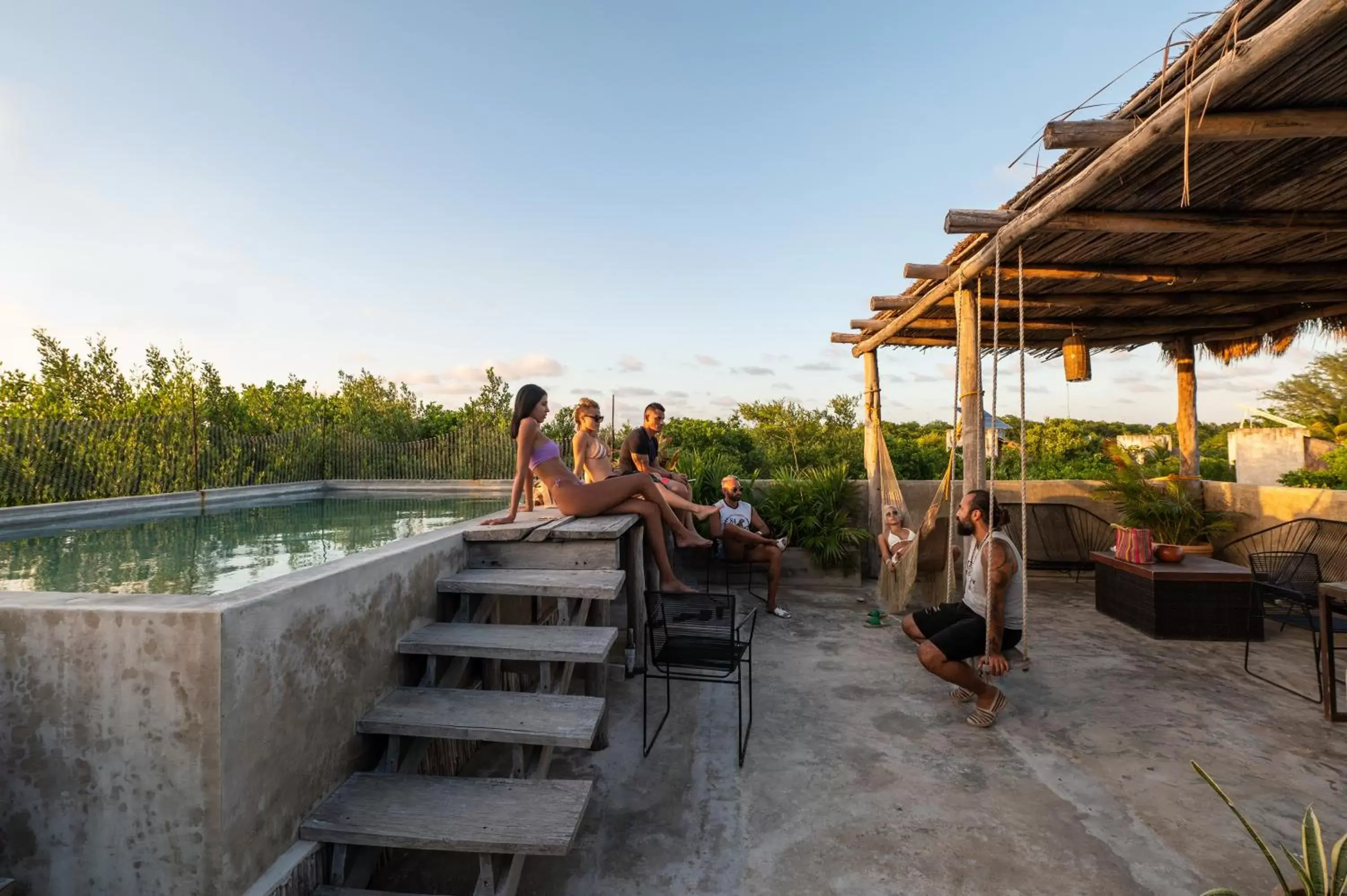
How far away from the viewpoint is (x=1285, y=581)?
385 cm

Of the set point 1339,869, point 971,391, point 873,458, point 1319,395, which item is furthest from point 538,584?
point 1319,395

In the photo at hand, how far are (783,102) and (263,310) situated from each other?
790 cm

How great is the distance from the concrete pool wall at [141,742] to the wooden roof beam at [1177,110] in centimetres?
360

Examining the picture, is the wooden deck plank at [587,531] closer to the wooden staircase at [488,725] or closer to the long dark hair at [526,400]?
the wooden staircase at [488,725]

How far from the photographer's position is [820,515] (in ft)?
20.1

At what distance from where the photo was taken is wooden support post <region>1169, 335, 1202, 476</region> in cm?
675

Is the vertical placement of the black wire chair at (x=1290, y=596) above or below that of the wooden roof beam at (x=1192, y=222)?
below

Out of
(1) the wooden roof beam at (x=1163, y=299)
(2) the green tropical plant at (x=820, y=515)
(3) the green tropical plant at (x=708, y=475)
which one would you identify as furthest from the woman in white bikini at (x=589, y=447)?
(1) the wooden roof beam at (x=1163, y=299)

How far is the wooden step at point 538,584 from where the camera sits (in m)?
2.62

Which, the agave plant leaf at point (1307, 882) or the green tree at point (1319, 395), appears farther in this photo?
the green tree at point (1319, 395)

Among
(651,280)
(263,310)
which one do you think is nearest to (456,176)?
(263,310)

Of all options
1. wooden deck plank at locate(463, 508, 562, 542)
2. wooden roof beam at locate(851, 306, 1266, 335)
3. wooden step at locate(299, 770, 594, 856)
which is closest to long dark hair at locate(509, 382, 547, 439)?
wooden deck plank at locate(463, 508, 562, 542)

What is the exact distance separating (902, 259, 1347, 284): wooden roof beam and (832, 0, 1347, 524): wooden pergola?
0.01 metres

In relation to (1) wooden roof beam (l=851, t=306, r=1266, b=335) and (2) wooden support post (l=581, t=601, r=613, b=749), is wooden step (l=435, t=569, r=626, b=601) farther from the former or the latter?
(1) wooden roof beam (l=851, t=306, r=1266, b=335)
